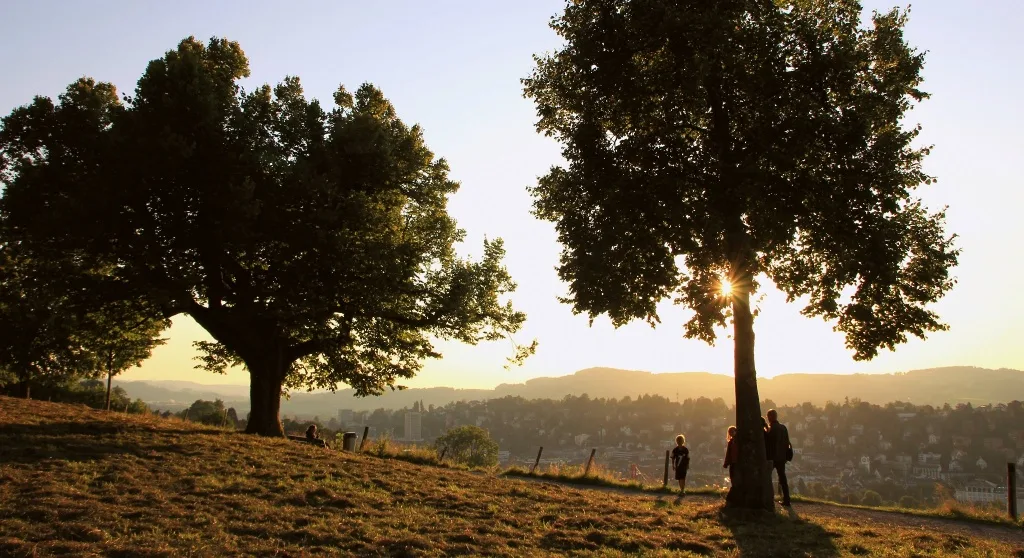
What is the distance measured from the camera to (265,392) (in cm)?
2427

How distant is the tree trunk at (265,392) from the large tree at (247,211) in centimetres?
5

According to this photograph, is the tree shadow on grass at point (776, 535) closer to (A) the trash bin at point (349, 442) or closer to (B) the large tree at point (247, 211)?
(B) the large tree at point (247, 211)

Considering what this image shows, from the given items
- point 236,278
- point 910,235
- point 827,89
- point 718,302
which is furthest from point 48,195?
point 910,235

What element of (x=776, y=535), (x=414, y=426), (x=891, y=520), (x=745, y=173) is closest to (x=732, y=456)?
(x=891, y=520)

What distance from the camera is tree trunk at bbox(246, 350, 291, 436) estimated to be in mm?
24094

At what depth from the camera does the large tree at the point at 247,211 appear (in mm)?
20609

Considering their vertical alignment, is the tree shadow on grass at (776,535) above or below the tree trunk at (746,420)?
below

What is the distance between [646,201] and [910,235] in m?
6.79

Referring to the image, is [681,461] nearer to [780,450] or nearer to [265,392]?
[780,450]

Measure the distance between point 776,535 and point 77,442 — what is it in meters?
15.9

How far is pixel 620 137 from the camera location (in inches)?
742

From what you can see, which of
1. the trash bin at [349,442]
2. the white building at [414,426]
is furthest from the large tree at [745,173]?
the white building at [414,426]

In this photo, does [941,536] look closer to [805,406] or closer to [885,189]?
[885,189]

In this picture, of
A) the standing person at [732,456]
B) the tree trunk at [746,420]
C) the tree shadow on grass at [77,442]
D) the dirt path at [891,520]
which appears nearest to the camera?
the tree shadow on grass at [77,442]
